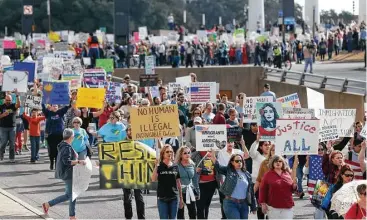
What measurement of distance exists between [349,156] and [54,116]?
8.00 meters

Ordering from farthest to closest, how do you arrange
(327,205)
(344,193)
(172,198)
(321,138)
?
(321,138), (172,198), (327,205), (344,193)

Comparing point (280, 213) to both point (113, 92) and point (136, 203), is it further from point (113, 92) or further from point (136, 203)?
point (113, 92)

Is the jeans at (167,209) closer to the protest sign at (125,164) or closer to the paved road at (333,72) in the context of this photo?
the protest sign at (125,164)

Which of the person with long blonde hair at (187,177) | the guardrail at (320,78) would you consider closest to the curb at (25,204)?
the person with long blonde hair at (187,177)

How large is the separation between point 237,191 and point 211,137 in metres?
2.15

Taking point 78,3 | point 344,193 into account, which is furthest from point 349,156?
point 78,3

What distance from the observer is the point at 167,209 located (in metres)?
15.3

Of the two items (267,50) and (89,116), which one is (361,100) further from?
(267,50)

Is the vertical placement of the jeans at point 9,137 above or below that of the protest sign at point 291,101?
below

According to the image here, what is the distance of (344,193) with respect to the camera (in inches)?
505

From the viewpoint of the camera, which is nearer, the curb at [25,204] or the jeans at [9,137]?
the curb at [25,204]

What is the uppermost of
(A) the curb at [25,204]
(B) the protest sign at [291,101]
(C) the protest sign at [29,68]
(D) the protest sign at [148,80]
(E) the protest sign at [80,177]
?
(C) the protest sign at [29,68]

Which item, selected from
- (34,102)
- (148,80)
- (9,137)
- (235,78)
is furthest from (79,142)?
(235,78)

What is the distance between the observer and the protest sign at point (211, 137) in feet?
55.6
